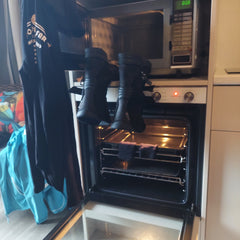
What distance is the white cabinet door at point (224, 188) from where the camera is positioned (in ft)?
3.29

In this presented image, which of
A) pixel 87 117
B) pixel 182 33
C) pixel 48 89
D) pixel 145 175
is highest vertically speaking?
pixel 182 33

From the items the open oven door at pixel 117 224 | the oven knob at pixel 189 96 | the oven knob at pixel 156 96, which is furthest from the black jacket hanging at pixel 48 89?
the oven knob at pixel 189 96

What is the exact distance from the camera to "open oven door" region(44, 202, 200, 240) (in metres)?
1.05

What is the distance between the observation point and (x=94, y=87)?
0.90m

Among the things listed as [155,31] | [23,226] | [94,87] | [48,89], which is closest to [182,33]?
[155,31]

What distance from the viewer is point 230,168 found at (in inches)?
40.3

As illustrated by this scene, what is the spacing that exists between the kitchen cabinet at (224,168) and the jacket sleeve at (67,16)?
26.0 inches

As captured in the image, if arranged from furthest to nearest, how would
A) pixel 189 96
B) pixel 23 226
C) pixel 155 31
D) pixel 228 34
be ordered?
pixel 23 226 → pixel 228 34 → pixel 155 31 → pixel 189 96

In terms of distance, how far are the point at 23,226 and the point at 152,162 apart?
0.96 meters

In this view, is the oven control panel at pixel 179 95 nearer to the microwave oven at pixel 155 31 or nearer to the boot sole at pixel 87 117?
the microwave oven at pixel 155 31

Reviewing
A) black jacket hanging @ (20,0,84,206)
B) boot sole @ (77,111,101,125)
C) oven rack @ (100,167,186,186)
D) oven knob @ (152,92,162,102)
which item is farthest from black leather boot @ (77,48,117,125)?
oven rack @ (100,167,186,186)

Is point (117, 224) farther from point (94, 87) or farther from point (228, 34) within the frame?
point (228, 34)

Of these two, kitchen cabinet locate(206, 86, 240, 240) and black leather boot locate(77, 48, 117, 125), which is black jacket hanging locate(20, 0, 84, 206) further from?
kitchen cabinet locate(206, 86, 240, 240)

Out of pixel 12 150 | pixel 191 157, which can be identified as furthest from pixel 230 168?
pixel 12 150
